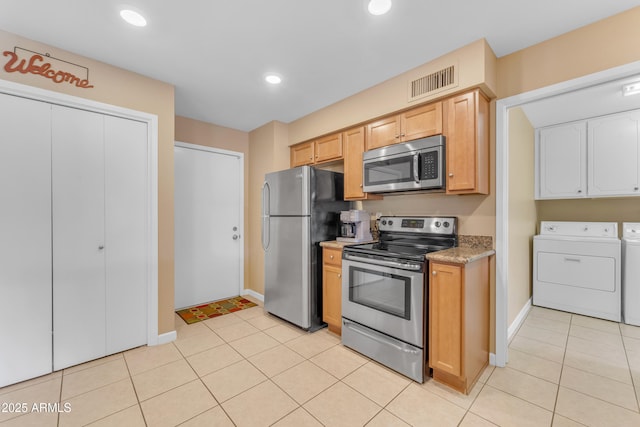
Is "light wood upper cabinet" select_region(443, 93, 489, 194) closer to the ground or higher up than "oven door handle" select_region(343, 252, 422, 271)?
higher up

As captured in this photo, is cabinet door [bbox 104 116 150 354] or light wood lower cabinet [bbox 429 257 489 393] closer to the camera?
light wood lower cabinet [bbox 429 257 489 393]

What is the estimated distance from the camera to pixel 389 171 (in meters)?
2.63

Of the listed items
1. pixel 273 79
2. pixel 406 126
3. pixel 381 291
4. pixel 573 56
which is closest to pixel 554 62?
pixel 573 56

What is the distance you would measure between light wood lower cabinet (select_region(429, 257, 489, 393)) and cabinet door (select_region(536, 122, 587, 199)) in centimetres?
261

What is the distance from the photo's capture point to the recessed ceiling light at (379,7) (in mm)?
1680

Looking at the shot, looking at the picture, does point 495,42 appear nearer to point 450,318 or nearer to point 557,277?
point 450,318

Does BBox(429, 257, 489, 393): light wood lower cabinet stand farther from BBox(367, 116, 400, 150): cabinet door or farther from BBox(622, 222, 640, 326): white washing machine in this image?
BBox(622, 222, 640, 326): white washing machine

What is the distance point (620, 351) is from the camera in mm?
2443

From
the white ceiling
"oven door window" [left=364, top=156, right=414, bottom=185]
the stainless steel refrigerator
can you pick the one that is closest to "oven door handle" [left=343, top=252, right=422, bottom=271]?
the stainless steel refrigerator

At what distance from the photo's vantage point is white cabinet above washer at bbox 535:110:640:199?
315 centimetres

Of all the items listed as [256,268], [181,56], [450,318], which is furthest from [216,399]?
[181,56]

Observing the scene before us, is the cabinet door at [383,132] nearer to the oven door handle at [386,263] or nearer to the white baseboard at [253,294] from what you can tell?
the oven door handle at [386,263]

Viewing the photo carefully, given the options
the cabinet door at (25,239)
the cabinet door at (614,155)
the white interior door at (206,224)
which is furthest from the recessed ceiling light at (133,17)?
the cabinet door at (614,155)

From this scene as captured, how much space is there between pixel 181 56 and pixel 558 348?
436cm
